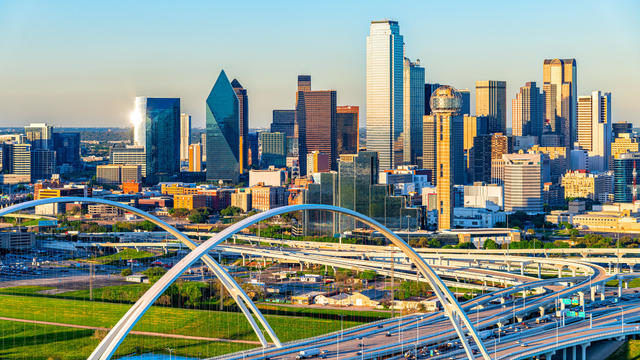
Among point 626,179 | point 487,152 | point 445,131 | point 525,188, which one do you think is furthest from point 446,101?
point 487,152

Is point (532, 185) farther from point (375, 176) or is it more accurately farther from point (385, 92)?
point (385, 92)

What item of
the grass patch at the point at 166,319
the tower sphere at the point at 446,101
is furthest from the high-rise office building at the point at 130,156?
the grass patch at the point at 166,319

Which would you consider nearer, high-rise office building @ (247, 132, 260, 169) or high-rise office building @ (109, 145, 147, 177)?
high-rise office building @ (109, 145, 147, 177)

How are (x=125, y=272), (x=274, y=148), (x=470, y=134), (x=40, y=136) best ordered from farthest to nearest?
(x=274, y=148) → (x=40, y=136) → (x=470, y=134) → (x=125, y=272)

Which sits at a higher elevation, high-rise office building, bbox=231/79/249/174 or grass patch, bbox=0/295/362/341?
high-rise office building, bbox=231/79/249/174

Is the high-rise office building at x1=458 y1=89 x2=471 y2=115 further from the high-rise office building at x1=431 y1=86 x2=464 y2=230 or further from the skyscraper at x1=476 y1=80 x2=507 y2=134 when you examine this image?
the high-rise office building at x1=431 y1=86 x2=464 y2=230

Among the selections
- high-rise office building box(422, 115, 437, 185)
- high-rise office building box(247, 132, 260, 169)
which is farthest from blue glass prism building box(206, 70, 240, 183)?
high-rise office building box(422, 115, 437, 185)

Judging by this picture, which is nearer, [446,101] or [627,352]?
[627,352]

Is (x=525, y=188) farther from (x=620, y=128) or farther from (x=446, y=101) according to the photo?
(x=620, y=128)
